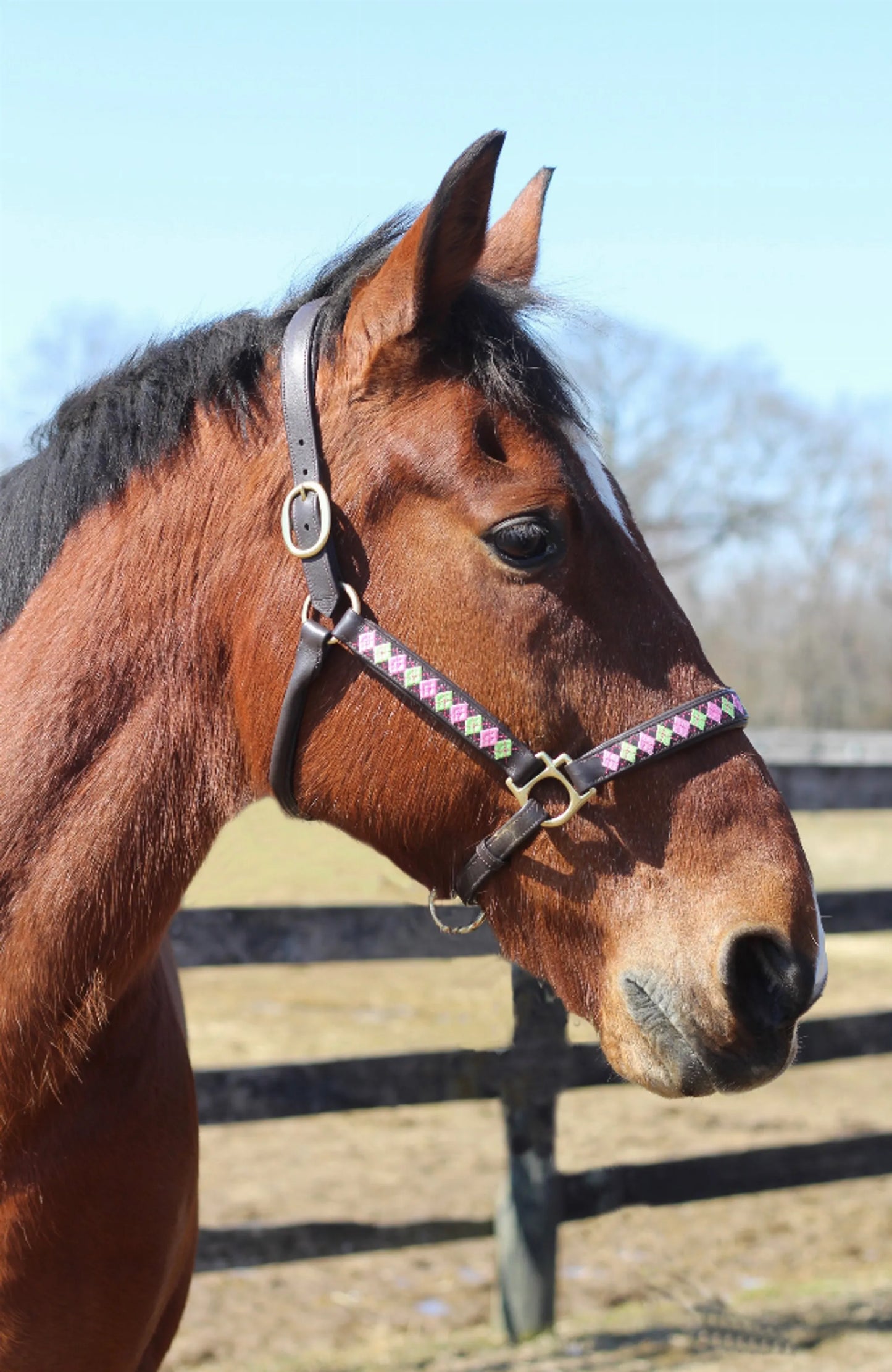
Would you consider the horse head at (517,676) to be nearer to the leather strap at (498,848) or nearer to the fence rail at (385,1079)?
the leather strap at (498,848)

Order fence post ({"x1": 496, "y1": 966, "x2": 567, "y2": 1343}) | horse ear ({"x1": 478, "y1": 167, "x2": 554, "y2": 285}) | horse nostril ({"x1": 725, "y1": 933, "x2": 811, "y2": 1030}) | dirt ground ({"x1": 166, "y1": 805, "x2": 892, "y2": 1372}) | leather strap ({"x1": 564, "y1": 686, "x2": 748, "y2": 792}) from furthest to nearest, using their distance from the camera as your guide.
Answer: fence post ({"x1": 496, "y1": 966, "x2": 567, "y2": 1343}) → dirt ground ({"x1": 166, "y1": 805, "x2": 892, "y2": 1372}) → horse ear ({"x1": 478, "y1": 167, "x2": 554, "y2": 285}) → leather strap ({"x1": 564, "y1": 686, "x2": 748, "y2": 792}) → horse nostril ({"x1": 725, "y1": 933, "x2": 811, "y2": 1030})

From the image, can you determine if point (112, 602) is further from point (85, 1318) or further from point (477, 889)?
point (85, 1318)

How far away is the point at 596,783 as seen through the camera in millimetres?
1795

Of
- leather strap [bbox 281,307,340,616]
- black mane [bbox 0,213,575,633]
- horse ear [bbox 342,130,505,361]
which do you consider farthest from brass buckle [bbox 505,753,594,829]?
horse ear [bbox 342,130,505,361]

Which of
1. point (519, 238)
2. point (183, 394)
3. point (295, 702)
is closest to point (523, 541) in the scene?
point (295, 702)

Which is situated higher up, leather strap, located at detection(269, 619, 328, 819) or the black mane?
the black mane

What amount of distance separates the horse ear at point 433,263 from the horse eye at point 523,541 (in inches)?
14.3

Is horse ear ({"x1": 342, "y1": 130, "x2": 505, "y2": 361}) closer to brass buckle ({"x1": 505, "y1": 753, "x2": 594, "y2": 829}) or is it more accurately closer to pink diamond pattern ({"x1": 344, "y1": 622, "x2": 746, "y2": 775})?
pink diamond pattern ({"x1": 344, "y1": 622, "x2": 746, "y2": 775})

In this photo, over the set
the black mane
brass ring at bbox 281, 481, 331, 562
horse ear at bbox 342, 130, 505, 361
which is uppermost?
horse ear at bbox 342, 130, 505, 361

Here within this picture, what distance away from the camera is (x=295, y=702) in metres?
1.87

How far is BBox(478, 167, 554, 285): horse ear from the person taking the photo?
224 centimetres

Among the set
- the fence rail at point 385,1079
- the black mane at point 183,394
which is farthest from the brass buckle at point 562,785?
the fence rail at point 385,1079

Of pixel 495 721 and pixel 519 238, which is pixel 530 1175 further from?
pixel 519 238

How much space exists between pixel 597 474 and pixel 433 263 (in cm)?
41
